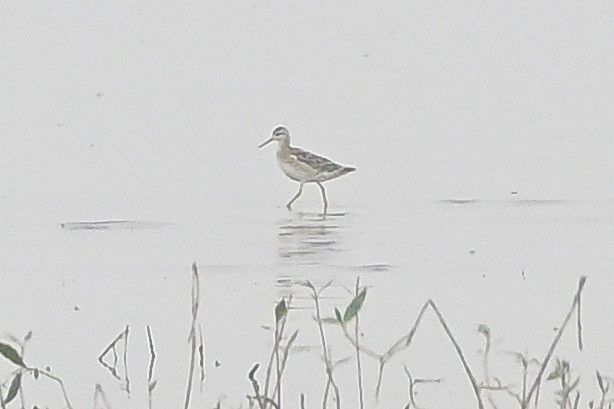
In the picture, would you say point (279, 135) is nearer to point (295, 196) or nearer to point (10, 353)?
point (295, 196)

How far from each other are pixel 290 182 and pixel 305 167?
1.53 ft

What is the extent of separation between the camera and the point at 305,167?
35.4 ft

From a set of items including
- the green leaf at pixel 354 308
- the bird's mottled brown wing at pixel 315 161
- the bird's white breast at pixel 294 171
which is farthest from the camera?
the bird's mottled brown wing at pixel 315 161

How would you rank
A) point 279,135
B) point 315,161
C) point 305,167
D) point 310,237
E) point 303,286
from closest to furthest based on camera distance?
point 303,286 → point 310,237 → point 305,167 → point 315,161 → point 279,135

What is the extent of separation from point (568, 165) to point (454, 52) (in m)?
4.51

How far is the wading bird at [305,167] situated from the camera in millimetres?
10703

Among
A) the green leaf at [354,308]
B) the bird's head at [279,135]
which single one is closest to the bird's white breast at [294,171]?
the bird's head at [279,135]

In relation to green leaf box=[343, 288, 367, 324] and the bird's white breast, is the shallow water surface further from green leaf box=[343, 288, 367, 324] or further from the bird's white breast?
green leaf box=[343, 288, 367, 324]

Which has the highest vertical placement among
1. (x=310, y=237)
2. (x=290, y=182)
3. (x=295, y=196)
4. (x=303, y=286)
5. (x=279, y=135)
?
(x=279, y=135)

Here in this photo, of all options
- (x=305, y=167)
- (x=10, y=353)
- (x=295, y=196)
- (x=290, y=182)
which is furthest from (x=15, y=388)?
(x=290, y=182)

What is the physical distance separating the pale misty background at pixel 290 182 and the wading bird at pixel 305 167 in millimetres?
93

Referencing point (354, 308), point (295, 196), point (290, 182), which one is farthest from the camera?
point (290, 182)

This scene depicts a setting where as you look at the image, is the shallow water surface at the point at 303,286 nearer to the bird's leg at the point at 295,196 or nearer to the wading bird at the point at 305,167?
the bird's leg at the point at 295,196

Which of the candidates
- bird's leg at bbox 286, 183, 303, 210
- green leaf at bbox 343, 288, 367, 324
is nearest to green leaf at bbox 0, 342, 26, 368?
green leaf at bbox 343, 288, 367, 324
